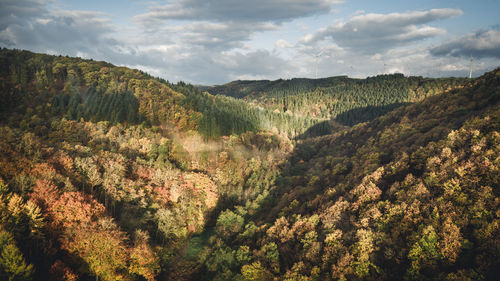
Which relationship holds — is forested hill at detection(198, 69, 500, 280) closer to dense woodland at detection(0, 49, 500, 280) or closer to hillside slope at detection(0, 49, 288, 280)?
A: dense woodland at detection(0, 49, 500, 280)

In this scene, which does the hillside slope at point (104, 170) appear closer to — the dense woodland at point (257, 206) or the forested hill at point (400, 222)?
the dense woodland at point (257, 206)

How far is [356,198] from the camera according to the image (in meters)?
55.4

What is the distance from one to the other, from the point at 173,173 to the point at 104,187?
77.7 feet

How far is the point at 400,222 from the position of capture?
135 ft

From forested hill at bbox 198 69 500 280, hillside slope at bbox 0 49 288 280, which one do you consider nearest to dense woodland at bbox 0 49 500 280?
forested hill at bbox 198 69 500 280

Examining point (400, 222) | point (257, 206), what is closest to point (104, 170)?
point (257, 206)

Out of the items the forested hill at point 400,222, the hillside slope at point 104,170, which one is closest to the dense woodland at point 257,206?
the forested hill at point 400,222

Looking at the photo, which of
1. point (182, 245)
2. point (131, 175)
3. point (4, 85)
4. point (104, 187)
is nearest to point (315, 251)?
point (182, 245)

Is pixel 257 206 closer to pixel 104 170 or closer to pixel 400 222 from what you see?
pixel 104 170

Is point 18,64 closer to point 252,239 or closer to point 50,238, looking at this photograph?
point 50,238

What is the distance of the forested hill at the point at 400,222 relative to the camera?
109 feet

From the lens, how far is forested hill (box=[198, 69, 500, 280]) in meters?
33.3

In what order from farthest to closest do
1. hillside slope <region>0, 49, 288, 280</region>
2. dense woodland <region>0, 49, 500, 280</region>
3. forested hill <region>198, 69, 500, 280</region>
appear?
hillside slope <region>0, 49, 288, 280</region>
dense woodland <region>0, 49, 500, 280</region>
forested hill <region>198, 69, 500, 280</region>

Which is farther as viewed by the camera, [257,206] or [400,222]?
[257,206]
